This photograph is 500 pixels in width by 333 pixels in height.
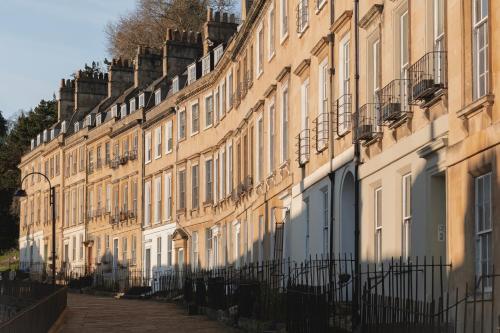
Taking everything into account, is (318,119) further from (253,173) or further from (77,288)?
(77,288)

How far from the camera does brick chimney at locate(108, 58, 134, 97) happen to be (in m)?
72.2

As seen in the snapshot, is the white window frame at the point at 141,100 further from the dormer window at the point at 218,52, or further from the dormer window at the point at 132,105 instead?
the dormer window at the point at 218,52

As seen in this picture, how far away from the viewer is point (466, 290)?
48.5ft

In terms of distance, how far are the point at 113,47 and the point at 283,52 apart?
59.2 metres

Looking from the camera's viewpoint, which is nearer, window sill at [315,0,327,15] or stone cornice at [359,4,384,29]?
stone cornice at [359,4,384,29]

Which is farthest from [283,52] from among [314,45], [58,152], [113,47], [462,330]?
[113,47]

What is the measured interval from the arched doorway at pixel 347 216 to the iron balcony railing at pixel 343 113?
1023 millimetres

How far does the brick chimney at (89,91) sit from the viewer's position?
3078 inches

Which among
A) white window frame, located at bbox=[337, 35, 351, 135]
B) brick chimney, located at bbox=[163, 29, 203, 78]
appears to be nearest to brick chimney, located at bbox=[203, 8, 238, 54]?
brick chimney, located at bbox=[163, 29, 203, 78]

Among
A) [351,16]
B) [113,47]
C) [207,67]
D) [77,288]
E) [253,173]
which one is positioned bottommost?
[77,288]

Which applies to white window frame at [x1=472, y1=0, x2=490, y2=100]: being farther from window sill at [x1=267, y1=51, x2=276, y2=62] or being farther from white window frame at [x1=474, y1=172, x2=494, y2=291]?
window sill at [x1=267, y1=51, x2=276, y2=62]

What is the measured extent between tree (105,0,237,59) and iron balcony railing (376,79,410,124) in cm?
5617

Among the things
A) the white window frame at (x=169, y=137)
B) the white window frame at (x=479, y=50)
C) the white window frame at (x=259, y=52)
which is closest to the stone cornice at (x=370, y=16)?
the white window frame at (x=479, y=50)

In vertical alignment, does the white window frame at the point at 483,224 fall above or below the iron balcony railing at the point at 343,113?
below
